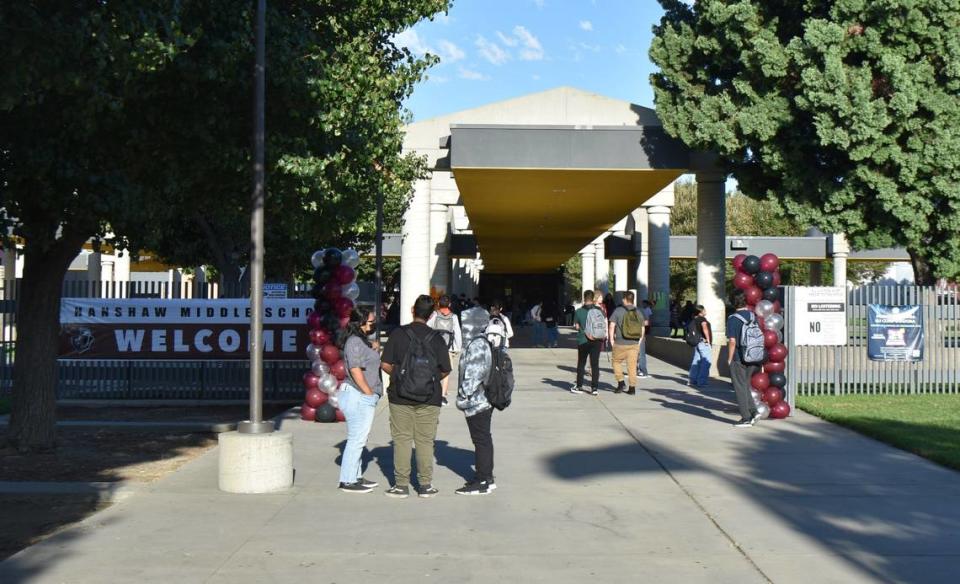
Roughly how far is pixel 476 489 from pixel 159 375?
31.9 ft

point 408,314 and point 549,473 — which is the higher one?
point 408,314

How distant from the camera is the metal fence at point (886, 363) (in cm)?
Answer: 1683

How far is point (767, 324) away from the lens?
48.2 feet

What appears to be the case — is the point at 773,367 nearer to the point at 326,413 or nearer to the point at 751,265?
the point at 751,265

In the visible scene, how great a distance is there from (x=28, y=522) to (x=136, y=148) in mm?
4289

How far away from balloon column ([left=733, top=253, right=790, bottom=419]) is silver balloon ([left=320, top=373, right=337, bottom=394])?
5749 millimetres

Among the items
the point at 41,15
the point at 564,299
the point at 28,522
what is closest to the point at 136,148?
the point at 41,15

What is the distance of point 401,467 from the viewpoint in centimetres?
891

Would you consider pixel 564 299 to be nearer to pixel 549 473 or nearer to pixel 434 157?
pixel 434 157

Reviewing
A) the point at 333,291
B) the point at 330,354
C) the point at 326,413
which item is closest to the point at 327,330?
the point at 330,354

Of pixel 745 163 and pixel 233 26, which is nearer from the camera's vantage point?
pixel 233 26

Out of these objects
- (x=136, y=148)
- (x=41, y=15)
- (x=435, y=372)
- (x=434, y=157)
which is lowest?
(x=435, y=372)

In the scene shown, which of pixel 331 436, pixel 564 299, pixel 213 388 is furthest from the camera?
pixel 564 299

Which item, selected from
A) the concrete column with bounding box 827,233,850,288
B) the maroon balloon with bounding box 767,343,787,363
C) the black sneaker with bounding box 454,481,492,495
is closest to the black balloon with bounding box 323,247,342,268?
the black sneaker with bounding box 454,481,492,495
